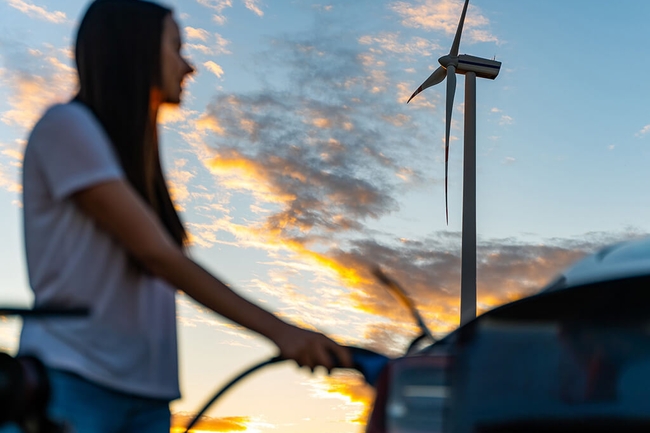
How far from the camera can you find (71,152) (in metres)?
1.68

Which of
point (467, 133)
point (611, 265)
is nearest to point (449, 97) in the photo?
point (467, 133)

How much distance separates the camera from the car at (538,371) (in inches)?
73.0

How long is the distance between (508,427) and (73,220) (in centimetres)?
106

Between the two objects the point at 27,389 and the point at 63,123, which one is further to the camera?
the point at 63,123

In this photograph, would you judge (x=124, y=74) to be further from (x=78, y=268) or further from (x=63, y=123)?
(x=78, y=268)

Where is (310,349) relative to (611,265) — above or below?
below

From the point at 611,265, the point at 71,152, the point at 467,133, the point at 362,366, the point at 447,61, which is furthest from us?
the point at 447,61

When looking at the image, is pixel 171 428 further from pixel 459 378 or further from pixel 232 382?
pixel 459 378

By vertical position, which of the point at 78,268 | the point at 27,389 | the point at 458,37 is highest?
the point at 458,37

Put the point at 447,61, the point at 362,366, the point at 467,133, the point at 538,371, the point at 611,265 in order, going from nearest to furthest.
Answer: the point at 362,366, the point at 538,371, the point at 611,265, the point at 467,133, the point at 447,61

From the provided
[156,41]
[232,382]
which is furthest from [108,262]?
[156,41]

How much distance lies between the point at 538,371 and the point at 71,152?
3.73 feet

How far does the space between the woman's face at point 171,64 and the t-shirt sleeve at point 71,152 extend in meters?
0.24

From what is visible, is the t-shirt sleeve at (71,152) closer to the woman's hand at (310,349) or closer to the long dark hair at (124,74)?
the long dark hair at (124,74)
